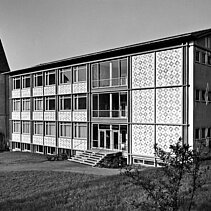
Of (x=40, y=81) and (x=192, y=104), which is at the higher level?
(x=40, y=81)

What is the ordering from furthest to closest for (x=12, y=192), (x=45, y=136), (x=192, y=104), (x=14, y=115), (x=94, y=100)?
(x=14, y=115), (x=45, y=136), (x=94, y=100), (x=192, y=104), (x=12, y=192)

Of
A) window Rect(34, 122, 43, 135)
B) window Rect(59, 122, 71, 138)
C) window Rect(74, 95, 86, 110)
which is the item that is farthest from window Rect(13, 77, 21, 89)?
window Rect(74, 95, 86, 110)

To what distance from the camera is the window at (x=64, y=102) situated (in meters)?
28.2

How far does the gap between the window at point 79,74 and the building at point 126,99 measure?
5 cm

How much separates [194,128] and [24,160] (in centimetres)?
1541

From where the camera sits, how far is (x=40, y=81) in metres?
31.9

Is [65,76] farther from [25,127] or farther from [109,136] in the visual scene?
[25,127]

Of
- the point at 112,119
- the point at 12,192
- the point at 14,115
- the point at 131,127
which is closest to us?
the point at 12,192

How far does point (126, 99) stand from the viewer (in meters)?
23.3

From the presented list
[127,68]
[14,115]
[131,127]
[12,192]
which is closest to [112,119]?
[131,127]

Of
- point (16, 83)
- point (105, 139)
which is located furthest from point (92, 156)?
point (16, 83)

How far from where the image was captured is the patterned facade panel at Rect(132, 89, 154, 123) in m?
21.1

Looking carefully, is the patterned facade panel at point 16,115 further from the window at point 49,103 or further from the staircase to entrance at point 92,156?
the staircase to entrance at point 92,156

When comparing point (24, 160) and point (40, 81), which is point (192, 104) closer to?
point (24, 160)
